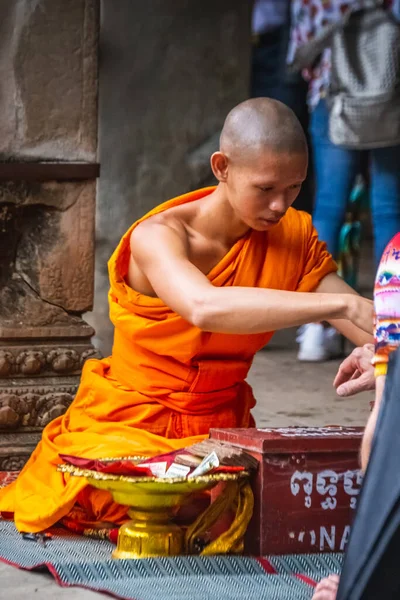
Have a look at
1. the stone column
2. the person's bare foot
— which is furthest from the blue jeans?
the person's bare foot

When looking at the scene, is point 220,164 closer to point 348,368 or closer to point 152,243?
point 152,243

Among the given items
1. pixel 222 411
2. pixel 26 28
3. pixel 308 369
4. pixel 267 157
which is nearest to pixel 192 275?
pixel 267 157

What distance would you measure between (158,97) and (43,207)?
226 centimetres

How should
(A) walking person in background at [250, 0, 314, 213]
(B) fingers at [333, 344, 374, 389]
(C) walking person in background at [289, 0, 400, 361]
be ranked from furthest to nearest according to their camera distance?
(A) walking person in background at [250, 0, 314, 213]
(C) walking person in background at [289, 0, 400, 361]
(B) fingers at [333, 344, 374, 389]

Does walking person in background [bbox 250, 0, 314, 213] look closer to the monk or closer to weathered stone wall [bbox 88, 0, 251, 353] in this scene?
weathered stone wall [bbox 88, 0, 251, 353]

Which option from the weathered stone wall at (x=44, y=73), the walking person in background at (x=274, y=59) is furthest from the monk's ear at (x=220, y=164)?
the walking person in background at (x=274, y=59)

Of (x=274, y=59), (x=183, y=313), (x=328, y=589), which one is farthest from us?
(x=274, y=59)

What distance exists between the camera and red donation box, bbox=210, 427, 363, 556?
9.98ft

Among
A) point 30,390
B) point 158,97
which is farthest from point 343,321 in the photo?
point 158,97

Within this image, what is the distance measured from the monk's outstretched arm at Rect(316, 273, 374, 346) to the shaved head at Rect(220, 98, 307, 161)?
52 centimetres

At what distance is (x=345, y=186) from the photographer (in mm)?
6164

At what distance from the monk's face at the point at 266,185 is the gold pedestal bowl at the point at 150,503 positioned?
705mm

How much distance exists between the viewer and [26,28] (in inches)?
160

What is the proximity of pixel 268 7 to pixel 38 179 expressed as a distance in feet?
12.8
